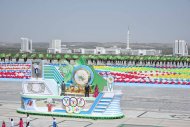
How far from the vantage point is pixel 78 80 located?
88.1 feet

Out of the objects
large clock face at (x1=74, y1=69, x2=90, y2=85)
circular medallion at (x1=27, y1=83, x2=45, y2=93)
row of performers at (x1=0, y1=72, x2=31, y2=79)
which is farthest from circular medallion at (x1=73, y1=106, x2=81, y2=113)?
row of performers at (x1=0, y1=72, x2=31, y2=79)

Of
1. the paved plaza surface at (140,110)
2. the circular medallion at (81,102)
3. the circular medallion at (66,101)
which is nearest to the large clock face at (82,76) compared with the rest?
the circular medallion at (81,102)

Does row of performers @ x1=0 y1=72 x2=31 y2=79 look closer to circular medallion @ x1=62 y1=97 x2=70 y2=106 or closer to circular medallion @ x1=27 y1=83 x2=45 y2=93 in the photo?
circular medallion @ x1=27 y1=83 x2=45 y2=93

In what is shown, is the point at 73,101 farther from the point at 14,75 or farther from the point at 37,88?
the point at 14,75

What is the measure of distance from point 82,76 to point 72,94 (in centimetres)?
190

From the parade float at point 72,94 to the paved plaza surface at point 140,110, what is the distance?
60cm

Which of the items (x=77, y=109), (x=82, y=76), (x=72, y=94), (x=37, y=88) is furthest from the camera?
(x=72, y=94)

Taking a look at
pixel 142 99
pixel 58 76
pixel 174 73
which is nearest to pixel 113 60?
pixel 174 73

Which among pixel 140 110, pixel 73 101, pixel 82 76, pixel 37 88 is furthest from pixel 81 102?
pixel 140 110

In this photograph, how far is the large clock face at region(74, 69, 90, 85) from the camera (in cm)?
2661

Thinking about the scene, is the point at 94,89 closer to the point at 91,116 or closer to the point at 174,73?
the point at 91,116

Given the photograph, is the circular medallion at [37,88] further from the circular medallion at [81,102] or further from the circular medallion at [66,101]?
the circular medallion at [81,102]

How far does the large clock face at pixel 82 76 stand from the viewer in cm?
2661

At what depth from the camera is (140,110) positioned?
29.5 m
